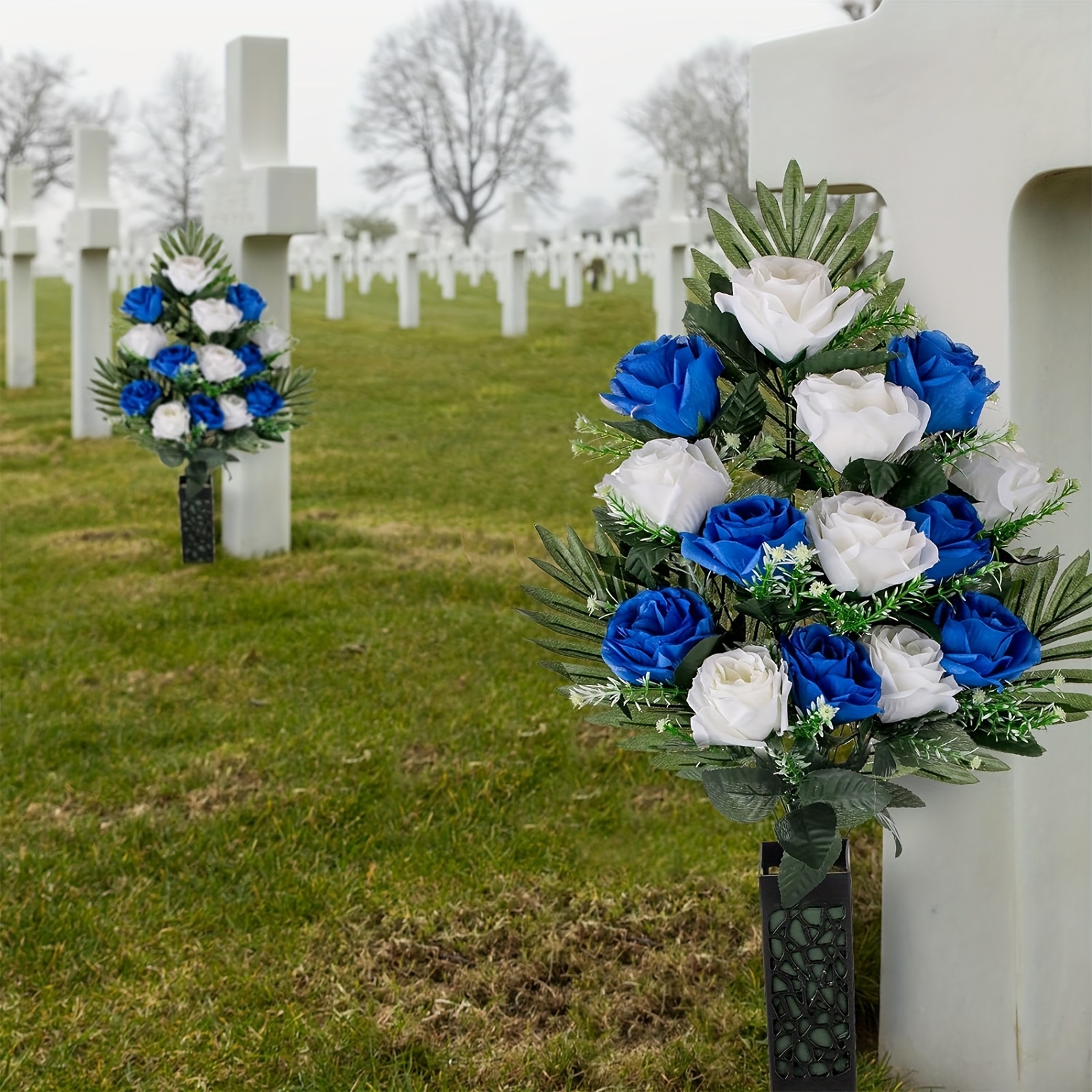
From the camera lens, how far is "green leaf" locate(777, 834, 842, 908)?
5.23ft

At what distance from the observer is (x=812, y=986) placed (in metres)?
1.90

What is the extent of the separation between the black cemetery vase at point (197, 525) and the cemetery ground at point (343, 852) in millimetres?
98

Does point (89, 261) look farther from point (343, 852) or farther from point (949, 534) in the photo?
point (949, 534)

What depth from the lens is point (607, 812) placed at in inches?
126

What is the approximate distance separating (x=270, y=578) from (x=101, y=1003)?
10.3 ft

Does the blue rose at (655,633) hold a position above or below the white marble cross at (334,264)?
below

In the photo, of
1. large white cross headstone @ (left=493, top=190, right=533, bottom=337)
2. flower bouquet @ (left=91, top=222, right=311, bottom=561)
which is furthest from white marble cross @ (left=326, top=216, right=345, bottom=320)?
flower bouquet @ (left=91, top=222, right=311, bottom=561)

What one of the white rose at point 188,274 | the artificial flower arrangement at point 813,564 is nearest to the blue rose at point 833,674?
the artificial flower arrangement at point 813,564

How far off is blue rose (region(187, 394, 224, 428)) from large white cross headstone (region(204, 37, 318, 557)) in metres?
0.44

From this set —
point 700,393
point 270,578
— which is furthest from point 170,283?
point 700,393

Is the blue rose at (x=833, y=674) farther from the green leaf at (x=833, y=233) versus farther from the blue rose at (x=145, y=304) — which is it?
the blue rose at (x=145, y=304)

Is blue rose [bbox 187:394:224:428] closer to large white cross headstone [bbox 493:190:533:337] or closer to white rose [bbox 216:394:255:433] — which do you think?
white rose [bbox 216:394:255:433]

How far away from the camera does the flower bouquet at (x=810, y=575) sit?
5.40ft

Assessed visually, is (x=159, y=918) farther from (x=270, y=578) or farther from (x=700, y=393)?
(x=270, y=578)
